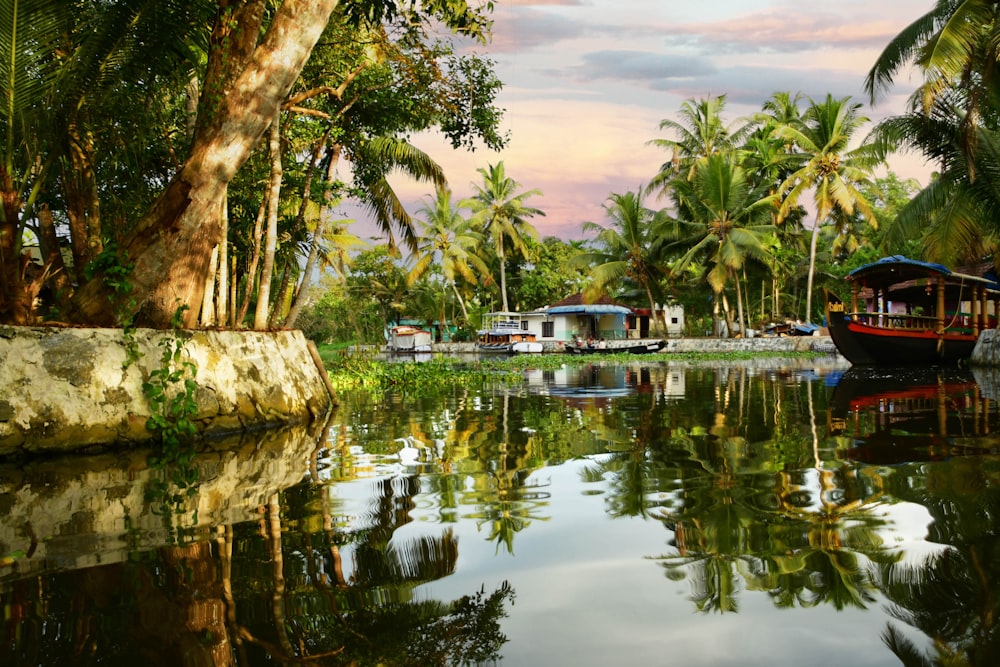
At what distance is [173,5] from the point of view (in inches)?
339

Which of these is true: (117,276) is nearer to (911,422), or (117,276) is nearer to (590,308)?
(911,422)

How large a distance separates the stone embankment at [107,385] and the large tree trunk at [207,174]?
0.46 meters

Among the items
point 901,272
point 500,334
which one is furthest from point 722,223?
point 500,334

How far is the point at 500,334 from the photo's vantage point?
5031 cm

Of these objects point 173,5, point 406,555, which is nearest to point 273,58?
point 173,5

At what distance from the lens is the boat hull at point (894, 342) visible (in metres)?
23.5

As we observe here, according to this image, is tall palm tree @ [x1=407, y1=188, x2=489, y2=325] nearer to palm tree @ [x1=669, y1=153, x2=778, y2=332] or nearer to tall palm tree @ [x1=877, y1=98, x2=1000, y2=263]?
palm tree @ [x1=669, y1=153, x2=778, y2=332]

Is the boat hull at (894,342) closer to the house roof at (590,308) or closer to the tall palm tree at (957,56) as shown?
the tall palm tree at (957,56)

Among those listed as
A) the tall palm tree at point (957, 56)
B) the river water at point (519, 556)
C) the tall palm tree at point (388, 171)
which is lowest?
the river water at point (519, 556)

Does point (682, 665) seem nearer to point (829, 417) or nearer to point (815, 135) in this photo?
point (829, 417)

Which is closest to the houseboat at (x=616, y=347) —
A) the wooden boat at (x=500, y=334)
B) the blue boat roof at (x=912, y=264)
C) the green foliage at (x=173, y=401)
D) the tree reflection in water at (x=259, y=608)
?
the wooden boat at (x=500, y=334)

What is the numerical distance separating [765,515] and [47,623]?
10.9ft

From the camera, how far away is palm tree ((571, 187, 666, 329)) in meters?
43.0

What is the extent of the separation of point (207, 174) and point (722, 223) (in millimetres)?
Result: 34569
